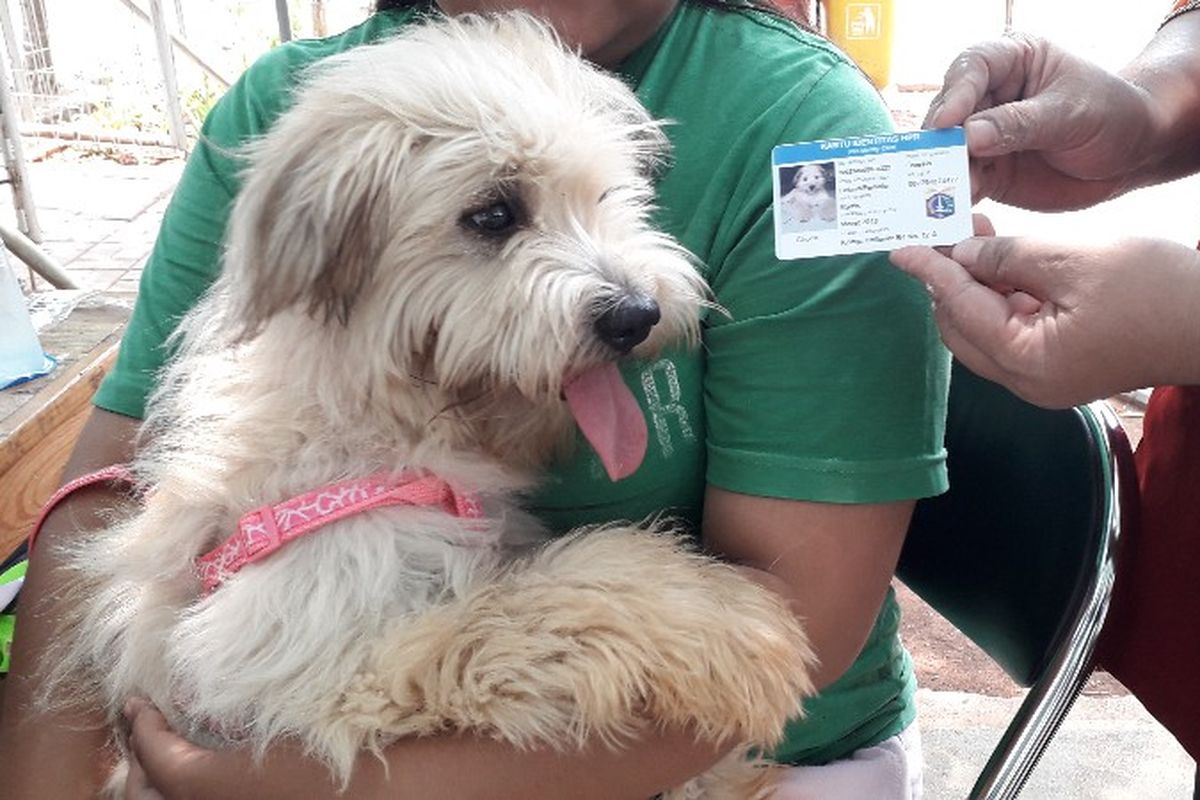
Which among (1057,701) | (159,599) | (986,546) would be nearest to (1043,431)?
(986,546)

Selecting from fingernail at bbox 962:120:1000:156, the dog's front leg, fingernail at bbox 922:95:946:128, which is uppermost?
fingernail at bbox 922:95:946:128

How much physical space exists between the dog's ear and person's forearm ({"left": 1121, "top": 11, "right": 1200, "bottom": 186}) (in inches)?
43.4

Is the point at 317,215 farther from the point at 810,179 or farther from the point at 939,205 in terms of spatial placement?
the point at 939,205

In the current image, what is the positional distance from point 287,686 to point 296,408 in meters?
0.37

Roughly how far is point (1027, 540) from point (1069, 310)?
22.3 inches

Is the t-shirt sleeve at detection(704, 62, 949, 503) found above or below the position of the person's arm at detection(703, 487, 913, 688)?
above

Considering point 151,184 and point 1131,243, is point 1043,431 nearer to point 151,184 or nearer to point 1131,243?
point 1131,243

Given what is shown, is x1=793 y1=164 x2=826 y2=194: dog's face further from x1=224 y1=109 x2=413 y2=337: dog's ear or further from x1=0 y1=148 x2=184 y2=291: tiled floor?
x1=0 y1=148 x2=184 y2=291: tiled floor

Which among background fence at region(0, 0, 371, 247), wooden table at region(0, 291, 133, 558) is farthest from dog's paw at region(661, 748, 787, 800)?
background fence at region(0, 0, 371, 247)

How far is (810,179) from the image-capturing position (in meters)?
1.40

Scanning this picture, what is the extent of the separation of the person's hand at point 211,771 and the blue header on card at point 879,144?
3.00ft

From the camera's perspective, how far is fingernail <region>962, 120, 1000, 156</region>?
4.57 feet

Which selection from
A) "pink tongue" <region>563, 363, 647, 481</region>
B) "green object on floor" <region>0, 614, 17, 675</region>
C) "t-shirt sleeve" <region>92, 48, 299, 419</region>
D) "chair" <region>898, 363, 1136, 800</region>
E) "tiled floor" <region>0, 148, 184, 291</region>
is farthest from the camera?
"tiled floor" <region>0, 148, 184, 291</region>

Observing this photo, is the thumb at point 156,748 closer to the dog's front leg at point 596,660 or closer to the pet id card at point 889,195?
Result: the dog's front leg at point 596,660
